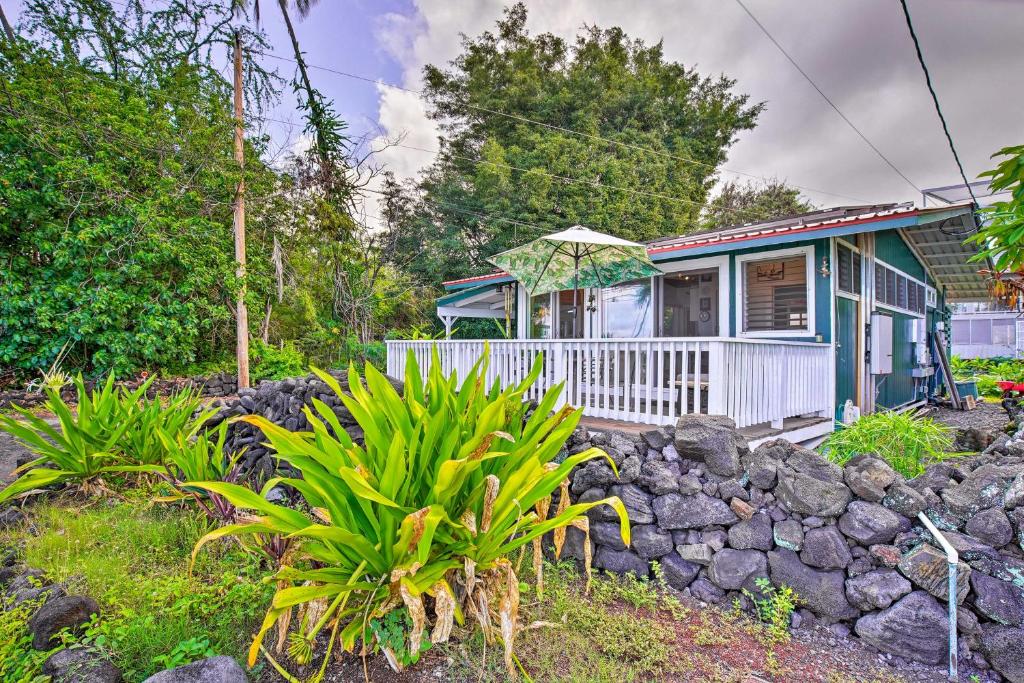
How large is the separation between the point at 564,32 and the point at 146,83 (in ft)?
55.5

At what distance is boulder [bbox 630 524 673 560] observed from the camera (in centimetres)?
289

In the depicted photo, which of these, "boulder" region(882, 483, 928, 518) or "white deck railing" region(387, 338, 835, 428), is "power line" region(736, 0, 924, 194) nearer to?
"white deck railing" region(387, 338, 835, 428)

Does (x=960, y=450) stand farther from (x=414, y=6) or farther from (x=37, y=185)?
(x=414, y=6)

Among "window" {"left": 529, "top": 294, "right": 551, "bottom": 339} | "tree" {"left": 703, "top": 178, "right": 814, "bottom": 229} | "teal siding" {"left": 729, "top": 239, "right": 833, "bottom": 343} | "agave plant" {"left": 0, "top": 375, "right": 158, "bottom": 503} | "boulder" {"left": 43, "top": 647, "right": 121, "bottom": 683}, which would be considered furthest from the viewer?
"tree" {"left": 703, "top": 178, "right": 814, "bottom": 229}

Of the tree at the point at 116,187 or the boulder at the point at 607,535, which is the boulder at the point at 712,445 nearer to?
the boulder at the point at 607,535

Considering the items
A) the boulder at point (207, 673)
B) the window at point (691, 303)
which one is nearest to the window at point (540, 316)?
the window at point (691, 303)

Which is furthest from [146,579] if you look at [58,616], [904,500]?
[904,500]

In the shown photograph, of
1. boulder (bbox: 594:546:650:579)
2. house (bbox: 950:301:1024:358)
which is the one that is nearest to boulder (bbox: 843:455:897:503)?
boulder (bbox: 594:546:650:579)

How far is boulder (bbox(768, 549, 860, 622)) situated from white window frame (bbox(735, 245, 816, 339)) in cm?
410

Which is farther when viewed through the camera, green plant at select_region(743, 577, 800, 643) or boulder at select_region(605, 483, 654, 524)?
boulder at select_region(605, 483, 654, 524)

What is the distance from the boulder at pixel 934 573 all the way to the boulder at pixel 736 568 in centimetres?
69

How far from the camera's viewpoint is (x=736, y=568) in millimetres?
2693

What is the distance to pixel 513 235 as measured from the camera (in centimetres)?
1598

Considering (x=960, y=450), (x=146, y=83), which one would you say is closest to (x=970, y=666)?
(x=960, y=450)
